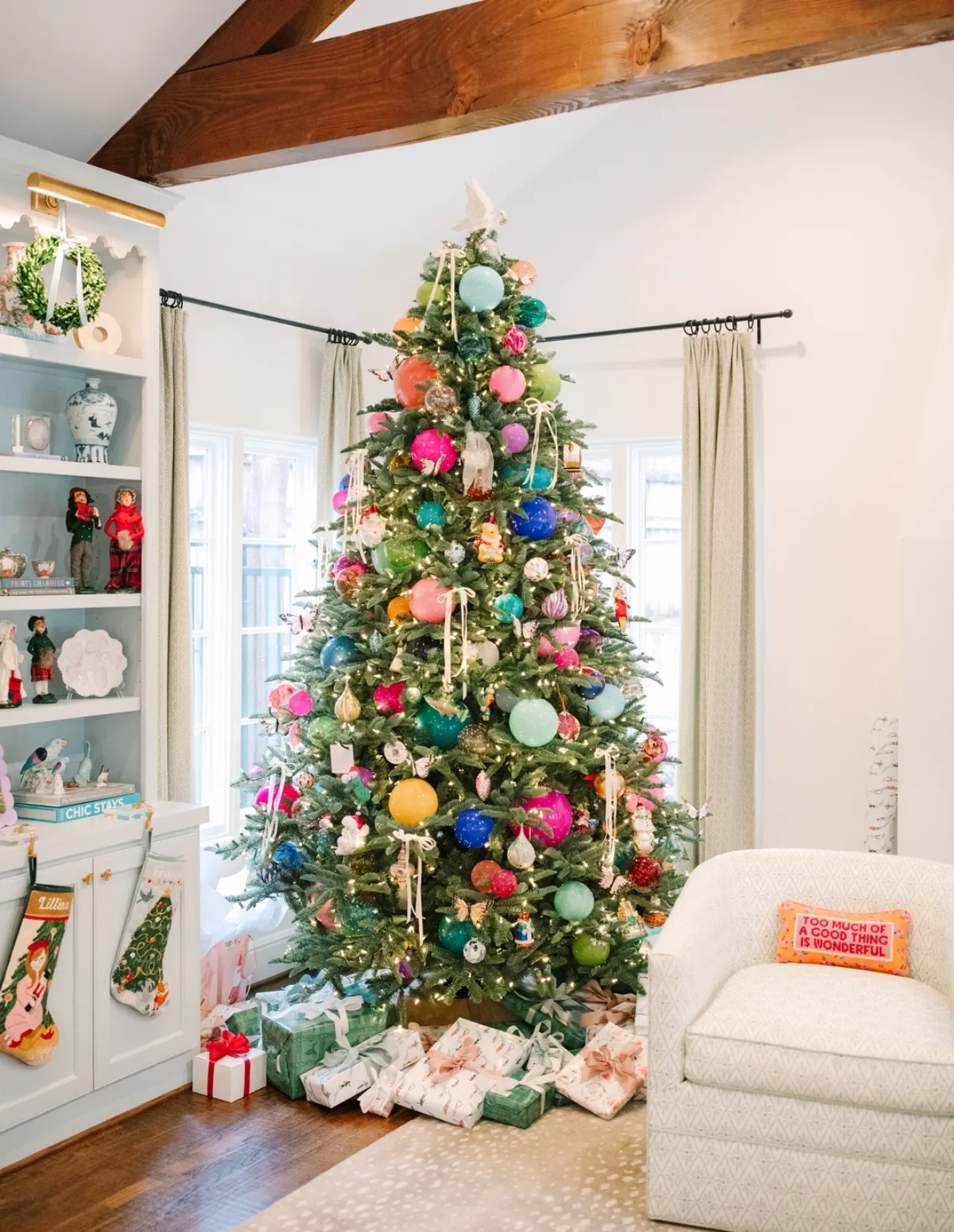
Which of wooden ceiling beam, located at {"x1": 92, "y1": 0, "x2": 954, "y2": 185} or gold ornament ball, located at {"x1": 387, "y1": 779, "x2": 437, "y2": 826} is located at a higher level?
wooden ceiling beam, located at {"x1": 92, "y1": 0, "x2": 954, "y2": 185}

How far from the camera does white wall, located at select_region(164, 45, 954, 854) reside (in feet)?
14.8

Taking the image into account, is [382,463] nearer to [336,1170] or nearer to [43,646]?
[43,646]

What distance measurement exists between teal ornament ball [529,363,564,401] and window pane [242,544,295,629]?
156 cm

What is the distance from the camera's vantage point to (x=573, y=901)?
360 centimetres

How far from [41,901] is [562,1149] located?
1.48 meters

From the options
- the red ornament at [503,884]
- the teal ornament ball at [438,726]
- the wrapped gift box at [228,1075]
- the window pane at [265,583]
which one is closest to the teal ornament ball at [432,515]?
the teal ornament ball at [438,726]

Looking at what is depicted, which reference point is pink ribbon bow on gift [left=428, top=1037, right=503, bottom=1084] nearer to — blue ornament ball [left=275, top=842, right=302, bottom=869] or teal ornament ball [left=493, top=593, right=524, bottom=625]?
blue ornament ball [left=275, top=842, right=302, bottom=869]

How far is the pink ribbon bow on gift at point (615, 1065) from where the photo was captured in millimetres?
3365

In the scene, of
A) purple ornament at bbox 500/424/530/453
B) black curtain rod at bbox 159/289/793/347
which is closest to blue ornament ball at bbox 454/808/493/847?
purple ornament at bbox 500/424/530/453

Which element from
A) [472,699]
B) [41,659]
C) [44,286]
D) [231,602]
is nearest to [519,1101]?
[472,699]

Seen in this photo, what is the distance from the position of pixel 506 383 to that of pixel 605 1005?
2.01 metres

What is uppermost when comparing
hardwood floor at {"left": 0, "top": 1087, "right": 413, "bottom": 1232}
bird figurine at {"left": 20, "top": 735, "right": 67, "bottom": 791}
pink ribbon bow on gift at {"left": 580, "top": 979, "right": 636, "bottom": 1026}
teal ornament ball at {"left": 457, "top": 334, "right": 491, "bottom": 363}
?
teal ornament ball at {"left": 457, "top": 334, "right": 491, "bottom": 363}

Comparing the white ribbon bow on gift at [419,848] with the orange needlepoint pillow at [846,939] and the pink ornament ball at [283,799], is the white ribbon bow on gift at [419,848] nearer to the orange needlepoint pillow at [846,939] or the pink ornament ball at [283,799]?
the pink ornament ball at [283,799]

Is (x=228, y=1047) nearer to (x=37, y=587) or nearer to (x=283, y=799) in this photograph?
(x=283, y=799)
